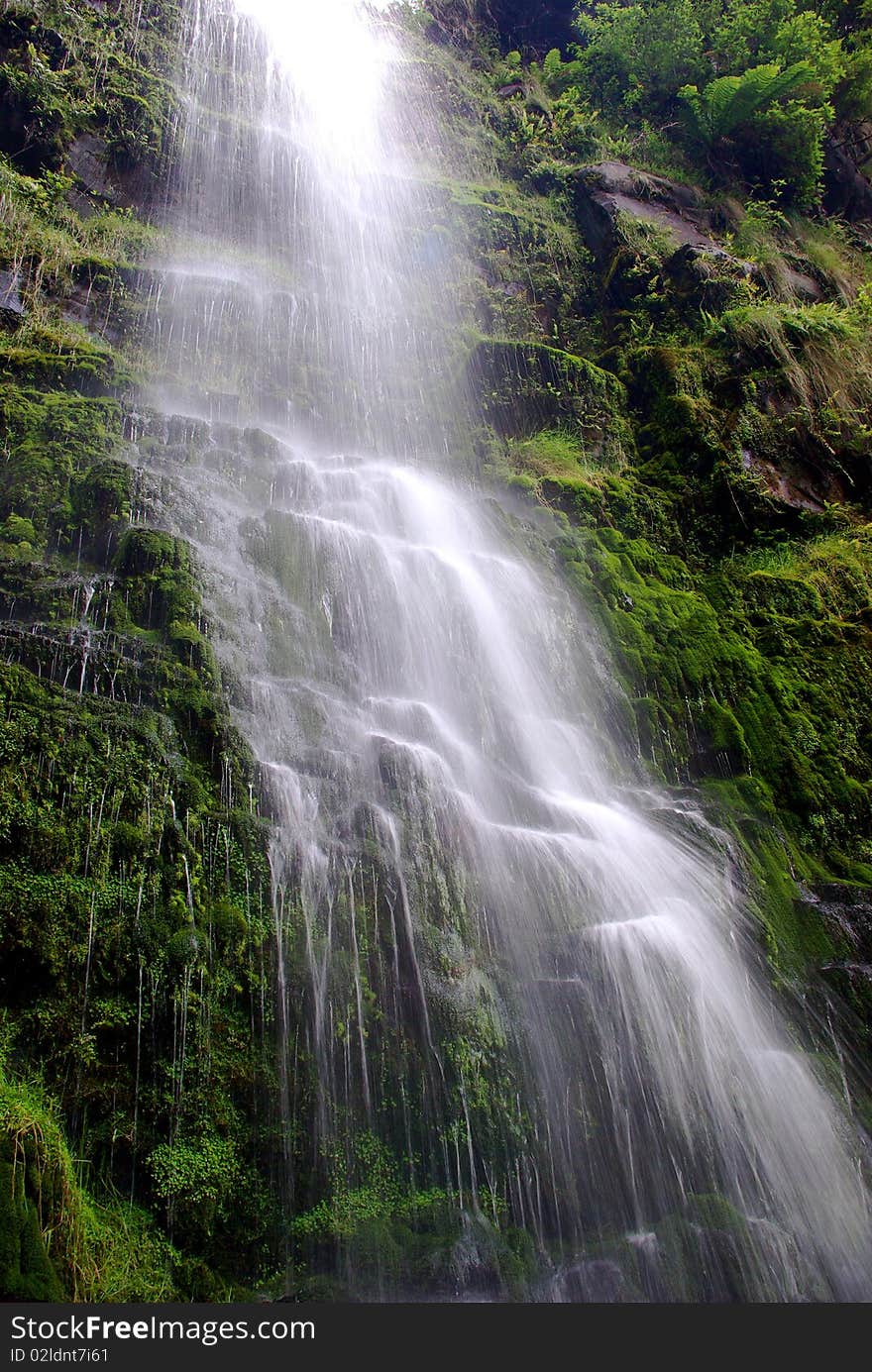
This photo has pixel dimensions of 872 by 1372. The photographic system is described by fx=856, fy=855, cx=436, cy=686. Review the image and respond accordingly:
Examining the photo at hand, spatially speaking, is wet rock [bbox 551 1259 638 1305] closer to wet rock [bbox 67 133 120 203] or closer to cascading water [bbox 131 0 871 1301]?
cascading water [bbox 131 0 871 1301]

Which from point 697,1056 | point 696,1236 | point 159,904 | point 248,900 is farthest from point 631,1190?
point 159,904

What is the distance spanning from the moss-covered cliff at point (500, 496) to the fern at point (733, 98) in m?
0.29

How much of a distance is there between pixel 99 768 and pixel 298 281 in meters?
10.9

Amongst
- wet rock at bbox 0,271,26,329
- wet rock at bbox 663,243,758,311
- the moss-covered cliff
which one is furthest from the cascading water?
wet rock at bbox 663,243,758,311

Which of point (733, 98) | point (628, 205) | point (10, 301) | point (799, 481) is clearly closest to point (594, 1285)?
point (799, 481)

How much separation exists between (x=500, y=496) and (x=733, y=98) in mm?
12295

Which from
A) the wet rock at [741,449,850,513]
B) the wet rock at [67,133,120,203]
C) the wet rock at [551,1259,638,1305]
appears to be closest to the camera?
the wet rock at [551,1259,638,1305]

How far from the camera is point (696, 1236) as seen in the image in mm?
5566

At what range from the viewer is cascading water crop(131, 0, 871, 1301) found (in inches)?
221

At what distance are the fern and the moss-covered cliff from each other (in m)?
0.29

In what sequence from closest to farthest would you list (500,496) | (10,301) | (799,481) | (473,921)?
(473,921)
(10,301)
(500,496)
(799,481)

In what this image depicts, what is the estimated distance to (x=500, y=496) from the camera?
1182 cm

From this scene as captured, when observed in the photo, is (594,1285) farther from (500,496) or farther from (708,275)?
(708,275)

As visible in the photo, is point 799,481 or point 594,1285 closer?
point 594,1285
